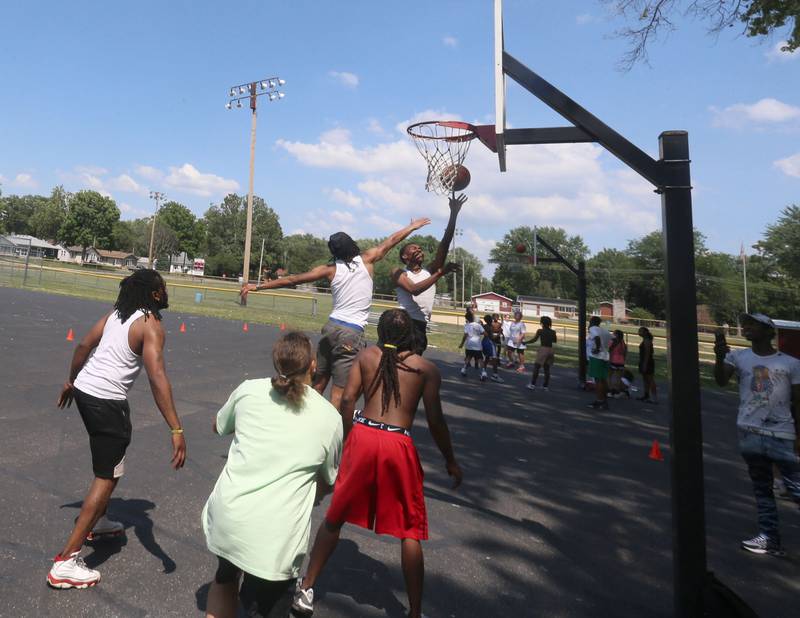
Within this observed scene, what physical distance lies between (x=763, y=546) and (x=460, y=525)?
2359 millimetres

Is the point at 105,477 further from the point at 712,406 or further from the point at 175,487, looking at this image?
the point at 712,406

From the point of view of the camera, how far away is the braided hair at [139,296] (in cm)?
330

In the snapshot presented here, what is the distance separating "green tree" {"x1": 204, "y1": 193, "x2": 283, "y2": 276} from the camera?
10025cm

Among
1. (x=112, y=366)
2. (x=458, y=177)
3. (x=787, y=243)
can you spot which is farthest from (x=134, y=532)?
(x=787, y=243)

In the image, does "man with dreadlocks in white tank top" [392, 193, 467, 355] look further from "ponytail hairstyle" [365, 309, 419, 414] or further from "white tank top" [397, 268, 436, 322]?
"ponytail hairstyle" [365, 309, 419, 414]

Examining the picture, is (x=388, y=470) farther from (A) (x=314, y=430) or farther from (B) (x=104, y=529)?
(B) (x=104, y=529)

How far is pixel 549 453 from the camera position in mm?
6820

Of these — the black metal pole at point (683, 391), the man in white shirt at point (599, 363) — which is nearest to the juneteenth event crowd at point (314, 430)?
the black metal pole at point (683, 391)

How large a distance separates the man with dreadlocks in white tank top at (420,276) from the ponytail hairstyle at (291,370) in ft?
6.29

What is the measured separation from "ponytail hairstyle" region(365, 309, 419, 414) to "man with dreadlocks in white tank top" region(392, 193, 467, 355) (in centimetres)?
118

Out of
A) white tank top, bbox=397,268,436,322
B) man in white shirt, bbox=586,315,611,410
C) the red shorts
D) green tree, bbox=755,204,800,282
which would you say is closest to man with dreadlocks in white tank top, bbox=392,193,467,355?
white tank top, bbox=397,268,436,322

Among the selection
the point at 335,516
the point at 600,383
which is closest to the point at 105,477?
→ the point at 335,516

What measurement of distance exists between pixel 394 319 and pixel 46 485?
3405mm

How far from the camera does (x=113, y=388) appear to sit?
3213mm
